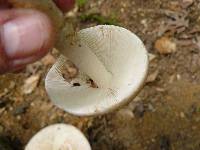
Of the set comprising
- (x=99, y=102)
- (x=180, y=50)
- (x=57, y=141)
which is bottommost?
(x=57, y=141)

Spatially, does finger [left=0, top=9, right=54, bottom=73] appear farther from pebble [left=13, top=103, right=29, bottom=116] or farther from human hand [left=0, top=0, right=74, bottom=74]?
pebble [left=13, top=103, right=29, bottom=116]

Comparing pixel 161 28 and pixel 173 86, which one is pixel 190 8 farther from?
pixel 173 86

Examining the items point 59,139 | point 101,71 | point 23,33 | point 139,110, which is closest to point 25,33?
point 23,33

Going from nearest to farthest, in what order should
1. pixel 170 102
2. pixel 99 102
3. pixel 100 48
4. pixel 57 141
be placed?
pixel 99 102, pixel 100 48, pixel 57 141, pixel 170 102

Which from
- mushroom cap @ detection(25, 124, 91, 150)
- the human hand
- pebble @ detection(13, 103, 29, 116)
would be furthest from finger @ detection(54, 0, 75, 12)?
pebble @ detection(13, 103, 29, 116)

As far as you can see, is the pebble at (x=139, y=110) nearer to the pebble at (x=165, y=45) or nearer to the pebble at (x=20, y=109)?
the pebble at (x=165, y=45)

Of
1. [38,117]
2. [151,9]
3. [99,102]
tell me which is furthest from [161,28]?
[99,102]
